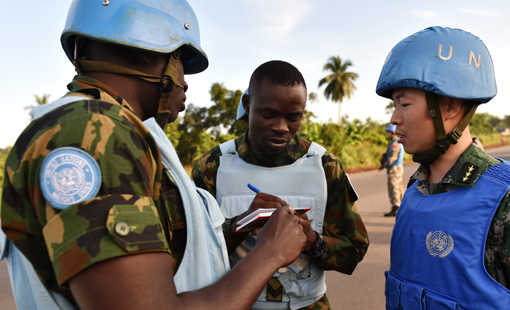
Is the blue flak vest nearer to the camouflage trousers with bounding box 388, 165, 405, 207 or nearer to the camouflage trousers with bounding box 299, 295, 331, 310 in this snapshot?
the camouflage trousers with bounding box 299, 295, 331, 310


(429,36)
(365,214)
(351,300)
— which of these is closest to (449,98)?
(429,36)

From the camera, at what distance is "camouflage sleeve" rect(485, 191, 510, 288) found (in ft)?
4.90

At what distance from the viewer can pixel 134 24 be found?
133 centimetres

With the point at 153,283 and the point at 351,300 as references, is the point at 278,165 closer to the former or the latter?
the point at 153,283

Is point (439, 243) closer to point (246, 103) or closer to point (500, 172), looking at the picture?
point (500, 172)

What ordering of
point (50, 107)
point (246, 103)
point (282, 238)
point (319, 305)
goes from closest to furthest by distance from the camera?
point (50, 107) < point (282, 238) < point (319, 305) < point (246, 103)

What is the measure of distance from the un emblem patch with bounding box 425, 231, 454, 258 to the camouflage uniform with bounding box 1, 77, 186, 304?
1.30 meters

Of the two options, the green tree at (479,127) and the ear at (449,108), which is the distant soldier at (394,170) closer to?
the ear at (449,108)

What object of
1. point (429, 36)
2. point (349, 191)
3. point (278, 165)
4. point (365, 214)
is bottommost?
point (365, 214)

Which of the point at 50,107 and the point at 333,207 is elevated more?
the point at 50,107

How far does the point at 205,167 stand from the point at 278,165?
0.50 meters

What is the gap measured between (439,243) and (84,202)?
60.2 inches

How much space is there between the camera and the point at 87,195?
2.85 feet

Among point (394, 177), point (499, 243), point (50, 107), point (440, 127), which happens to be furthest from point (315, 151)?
point (394, 177)
